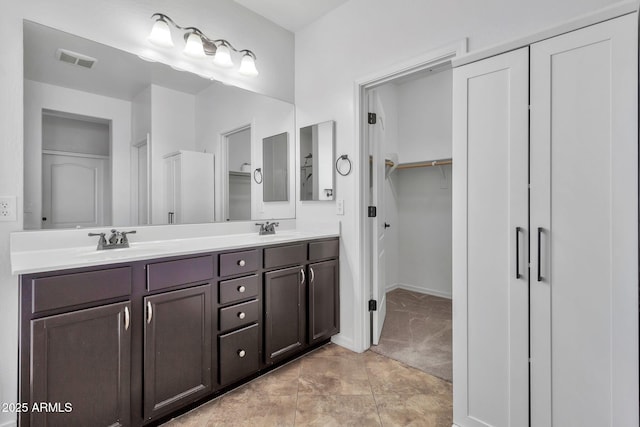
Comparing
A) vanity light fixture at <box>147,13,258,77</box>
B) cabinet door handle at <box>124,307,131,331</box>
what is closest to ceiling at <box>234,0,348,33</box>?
vanity light fixture at <box>147,13,258,77</box>

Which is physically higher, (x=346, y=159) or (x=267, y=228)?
(x=346, y=159)

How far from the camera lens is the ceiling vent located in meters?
1.74

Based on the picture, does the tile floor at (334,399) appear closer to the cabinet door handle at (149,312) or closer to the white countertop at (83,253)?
the cabinet door handle at (149,312)

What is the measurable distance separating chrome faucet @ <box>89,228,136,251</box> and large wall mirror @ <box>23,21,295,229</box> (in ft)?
0.33

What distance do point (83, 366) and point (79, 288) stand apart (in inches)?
13.3

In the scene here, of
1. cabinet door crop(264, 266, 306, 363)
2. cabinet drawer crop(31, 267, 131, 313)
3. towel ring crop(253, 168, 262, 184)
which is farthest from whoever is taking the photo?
towel ring crop(253, 168, 262, 184)

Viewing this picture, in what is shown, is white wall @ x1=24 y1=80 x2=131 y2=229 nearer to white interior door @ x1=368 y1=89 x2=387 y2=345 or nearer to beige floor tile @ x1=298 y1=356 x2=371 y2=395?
beige floor tile @ x1=298 y1=356 x2=371 y2=395

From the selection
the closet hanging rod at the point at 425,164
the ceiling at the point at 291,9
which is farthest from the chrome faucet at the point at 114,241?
the closet hanging rod at the point at 425,164

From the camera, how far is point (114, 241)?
180cm

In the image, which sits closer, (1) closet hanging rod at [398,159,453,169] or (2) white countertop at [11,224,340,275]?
(2) white countertop at [11,224,340,275]

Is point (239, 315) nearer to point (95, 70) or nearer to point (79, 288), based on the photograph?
point (79, 288)

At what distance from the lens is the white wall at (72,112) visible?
5.31 ft

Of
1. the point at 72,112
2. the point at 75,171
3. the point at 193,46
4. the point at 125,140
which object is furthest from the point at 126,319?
the point at 193,46

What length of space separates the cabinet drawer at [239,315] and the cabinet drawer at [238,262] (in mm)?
207
